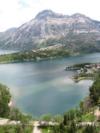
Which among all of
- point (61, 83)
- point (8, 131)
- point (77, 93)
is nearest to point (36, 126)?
point (8, 131)

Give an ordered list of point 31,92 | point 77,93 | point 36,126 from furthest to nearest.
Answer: point 31,92, point 77,93, point 36,126

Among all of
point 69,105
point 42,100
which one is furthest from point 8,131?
point 42,100

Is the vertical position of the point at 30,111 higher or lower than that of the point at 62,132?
lower

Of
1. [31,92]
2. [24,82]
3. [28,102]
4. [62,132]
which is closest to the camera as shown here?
[62,132]

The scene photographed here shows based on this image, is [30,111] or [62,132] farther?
[30,111]

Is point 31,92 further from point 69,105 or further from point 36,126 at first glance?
point 36,126

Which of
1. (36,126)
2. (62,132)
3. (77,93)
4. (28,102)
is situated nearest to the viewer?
(62,132)

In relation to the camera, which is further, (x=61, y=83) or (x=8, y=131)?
(x=61, y=83)

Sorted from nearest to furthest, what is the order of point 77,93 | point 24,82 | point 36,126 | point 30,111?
point 36,126 → point 30,111 → point 77,93 → point 24,82

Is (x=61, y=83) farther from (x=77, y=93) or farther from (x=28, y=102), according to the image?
(x=28, y=102)
